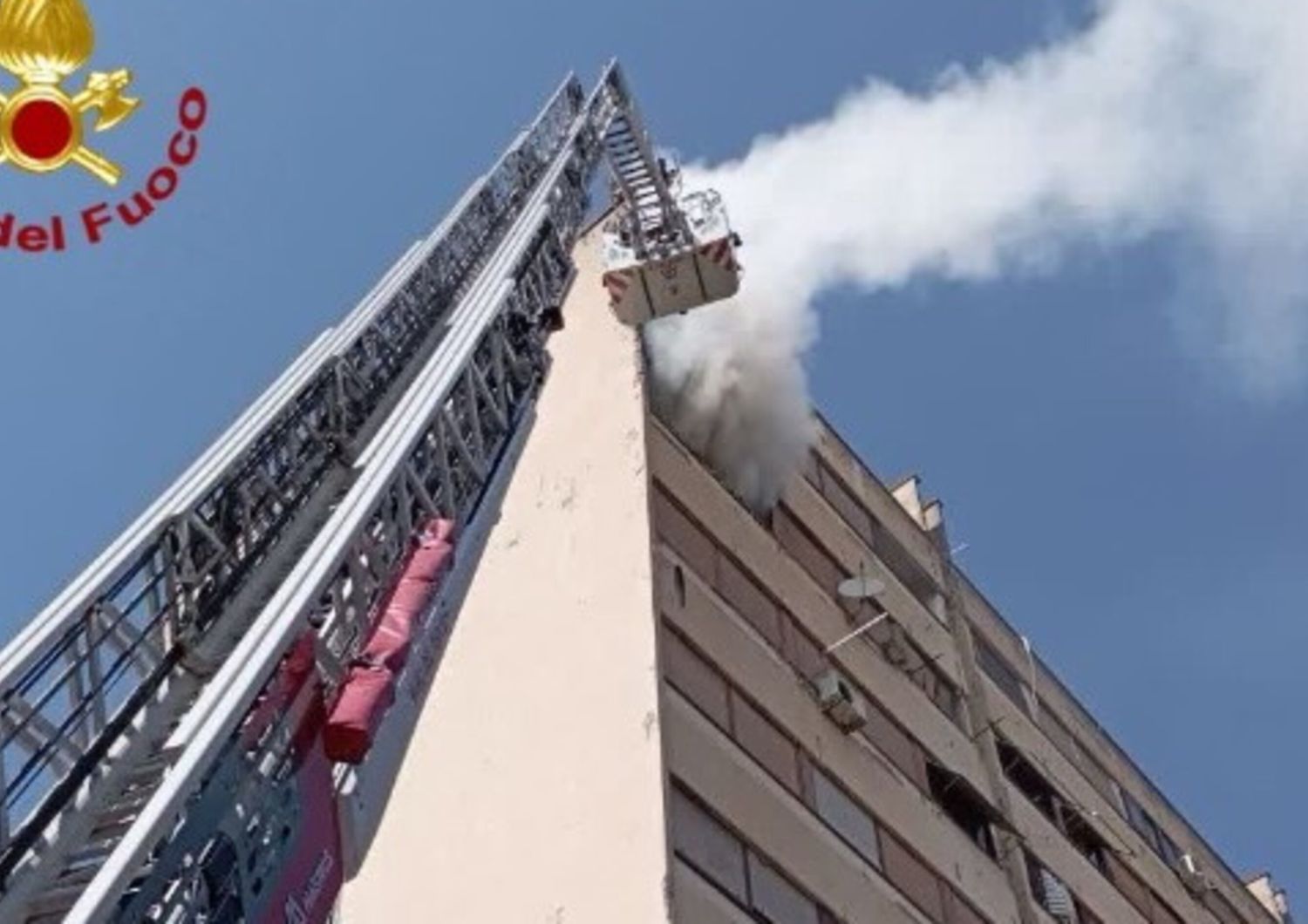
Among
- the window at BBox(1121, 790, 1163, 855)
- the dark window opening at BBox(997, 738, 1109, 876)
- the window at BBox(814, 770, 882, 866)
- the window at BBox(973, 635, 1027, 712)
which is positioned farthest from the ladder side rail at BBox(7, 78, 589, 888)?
the window at BBox(1121, 790, 1163, 855)

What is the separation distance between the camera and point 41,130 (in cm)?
820

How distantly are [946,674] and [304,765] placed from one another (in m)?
12.9

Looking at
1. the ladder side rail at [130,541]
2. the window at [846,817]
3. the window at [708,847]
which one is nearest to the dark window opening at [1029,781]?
the window at [846,817]

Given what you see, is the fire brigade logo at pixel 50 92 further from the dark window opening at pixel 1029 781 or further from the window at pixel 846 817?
the dark window opening at pixel 1029 781

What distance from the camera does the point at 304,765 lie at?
755 centimetres

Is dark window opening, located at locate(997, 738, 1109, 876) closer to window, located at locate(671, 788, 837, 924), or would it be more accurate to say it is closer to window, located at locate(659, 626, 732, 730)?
window, located at locate(659, 626, 732, 730)

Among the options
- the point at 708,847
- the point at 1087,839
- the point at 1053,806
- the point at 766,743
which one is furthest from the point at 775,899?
the point at 1087,839

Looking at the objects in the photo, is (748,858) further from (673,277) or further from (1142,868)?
(1142,868)

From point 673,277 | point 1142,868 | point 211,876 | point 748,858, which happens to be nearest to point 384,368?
point 748,858

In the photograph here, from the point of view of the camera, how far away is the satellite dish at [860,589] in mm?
18016

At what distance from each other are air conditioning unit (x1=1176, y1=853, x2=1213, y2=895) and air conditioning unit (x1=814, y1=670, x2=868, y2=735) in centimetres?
937

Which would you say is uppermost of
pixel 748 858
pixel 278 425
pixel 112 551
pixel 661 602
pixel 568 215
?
pixel 568 215

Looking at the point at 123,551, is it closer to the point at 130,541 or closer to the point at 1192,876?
the point at 130,541

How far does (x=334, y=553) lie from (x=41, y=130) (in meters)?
2.18
